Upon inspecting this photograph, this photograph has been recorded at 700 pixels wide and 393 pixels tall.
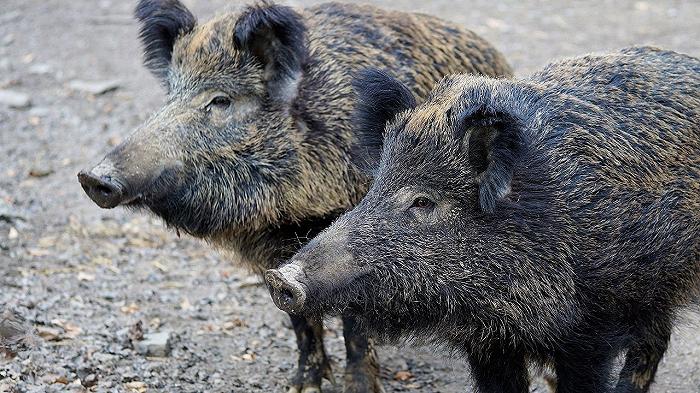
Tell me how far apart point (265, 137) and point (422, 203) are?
1558 millimetres

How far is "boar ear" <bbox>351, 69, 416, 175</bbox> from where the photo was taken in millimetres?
4965

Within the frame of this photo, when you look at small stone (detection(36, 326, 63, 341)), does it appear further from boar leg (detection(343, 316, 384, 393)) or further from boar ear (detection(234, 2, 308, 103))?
boar ear (detection(234, 2, 308, 103))

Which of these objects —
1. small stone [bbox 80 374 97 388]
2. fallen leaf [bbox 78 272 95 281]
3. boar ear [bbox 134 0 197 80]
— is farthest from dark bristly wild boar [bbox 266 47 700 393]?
fallen leaf [bbox 78 272 95 281]

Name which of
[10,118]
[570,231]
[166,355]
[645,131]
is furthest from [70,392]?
[10,118]

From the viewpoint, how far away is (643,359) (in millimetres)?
5195

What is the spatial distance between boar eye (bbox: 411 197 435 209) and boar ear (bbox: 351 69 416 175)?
0.46m

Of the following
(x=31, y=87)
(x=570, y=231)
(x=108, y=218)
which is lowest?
(x=31, y=87)

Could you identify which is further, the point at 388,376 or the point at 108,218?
the point at 108,218

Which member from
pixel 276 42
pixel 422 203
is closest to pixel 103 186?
pixel 276 42

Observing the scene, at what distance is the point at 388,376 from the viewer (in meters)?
6.48

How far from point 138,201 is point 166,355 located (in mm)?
1293

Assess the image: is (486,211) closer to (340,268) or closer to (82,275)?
(340,268)

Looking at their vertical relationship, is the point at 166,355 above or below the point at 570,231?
below

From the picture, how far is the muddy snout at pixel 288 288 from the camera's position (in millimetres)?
4039
